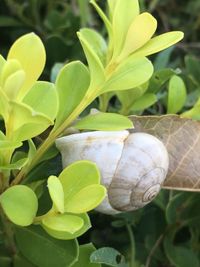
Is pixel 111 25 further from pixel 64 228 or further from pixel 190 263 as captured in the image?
pixel 190 263

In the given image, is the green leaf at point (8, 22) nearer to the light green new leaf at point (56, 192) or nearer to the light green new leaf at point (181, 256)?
the light green new leaf at point (181, 256)

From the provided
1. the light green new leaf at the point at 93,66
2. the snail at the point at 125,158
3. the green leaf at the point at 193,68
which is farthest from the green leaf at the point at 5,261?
the green leaf at the point at 193,68

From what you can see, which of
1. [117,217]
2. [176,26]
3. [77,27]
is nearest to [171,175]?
[117,217]

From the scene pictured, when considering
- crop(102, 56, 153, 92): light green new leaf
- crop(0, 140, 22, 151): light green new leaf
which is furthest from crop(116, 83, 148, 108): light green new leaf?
crop(0, 140, 22, 151): light green new leaf

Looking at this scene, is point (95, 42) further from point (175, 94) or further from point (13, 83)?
point (13, 83)

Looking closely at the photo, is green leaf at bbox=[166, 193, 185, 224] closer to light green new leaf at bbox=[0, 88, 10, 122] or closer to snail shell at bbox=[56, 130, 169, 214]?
snail shell at bbox=[56, 130, 169, 214]

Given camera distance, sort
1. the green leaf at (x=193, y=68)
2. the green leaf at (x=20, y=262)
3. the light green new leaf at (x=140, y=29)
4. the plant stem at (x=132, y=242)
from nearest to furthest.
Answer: the light green new leaf at (x=140, y=29) → the green leaf at (x=20, y=262) → the plant stem at (x=132, y=242) → the green leaf at (x=193, y=68)

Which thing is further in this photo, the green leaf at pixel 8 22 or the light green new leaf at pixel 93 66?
the green leaf at pixel 8 22
